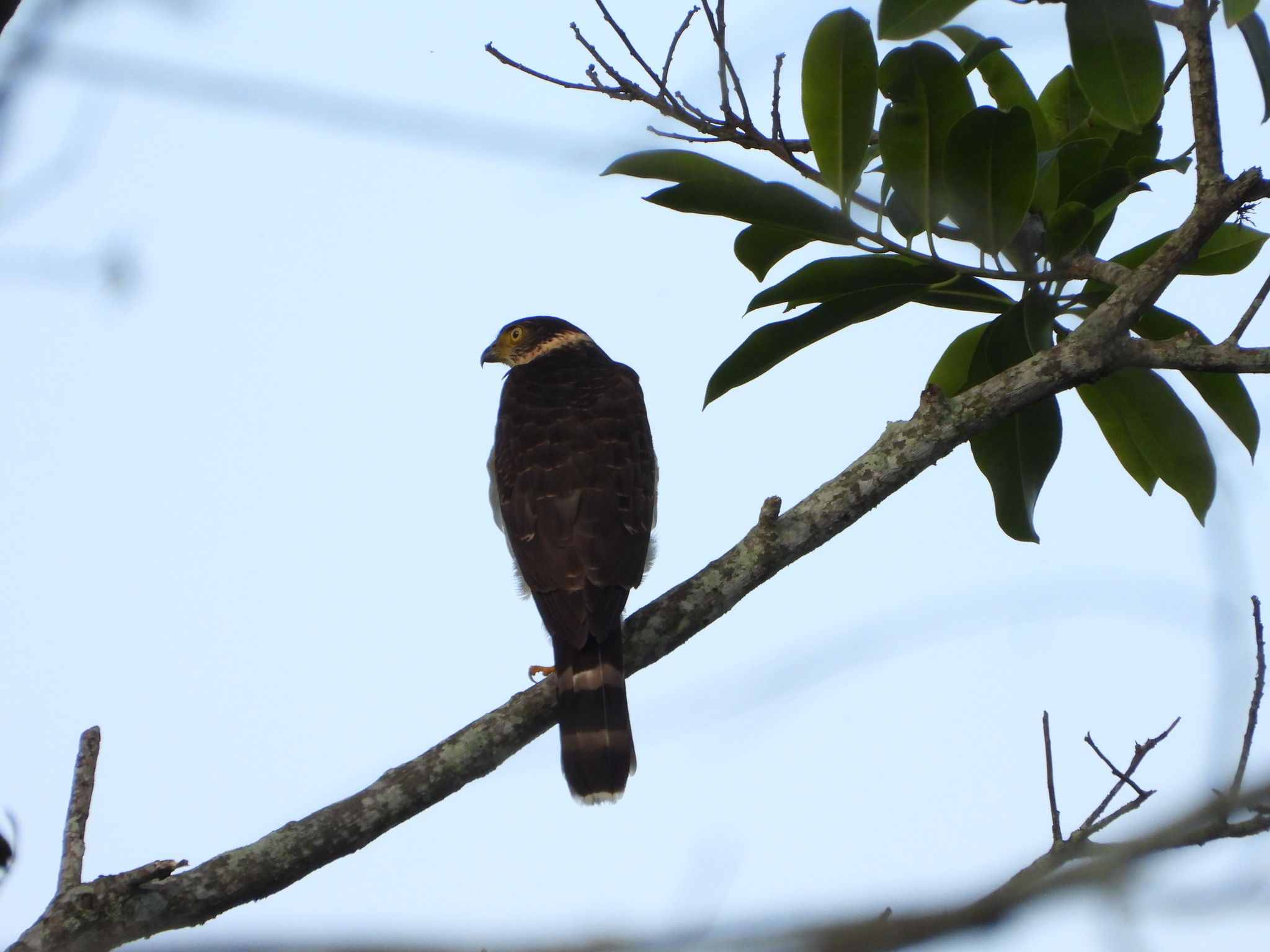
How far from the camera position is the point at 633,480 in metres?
4.49

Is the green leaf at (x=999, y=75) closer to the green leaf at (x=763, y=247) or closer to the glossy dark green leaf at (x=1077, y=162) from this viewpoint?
the glossy dark green leaf at (x=1077, y=162)

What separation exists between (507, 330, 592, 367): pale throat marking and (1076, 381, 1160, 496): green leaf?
323 centimetres

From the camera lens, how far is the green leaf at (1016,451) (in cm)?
365

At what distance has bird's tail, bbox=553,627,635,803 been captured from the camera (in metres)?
3.45

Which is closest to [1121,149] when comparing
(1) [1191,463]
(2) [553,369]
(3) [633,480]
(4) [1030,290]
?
(4) [1030,290]

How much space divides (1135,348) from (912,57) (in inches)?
39.1

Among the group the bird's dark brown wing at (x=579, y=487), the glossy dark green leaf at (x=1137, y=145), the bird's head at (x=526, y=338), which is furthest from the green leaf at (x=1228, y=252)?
the bird's head at (x=526, y=338)

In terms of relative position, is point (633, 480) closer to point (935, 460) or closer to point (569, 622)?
point (569, 622)

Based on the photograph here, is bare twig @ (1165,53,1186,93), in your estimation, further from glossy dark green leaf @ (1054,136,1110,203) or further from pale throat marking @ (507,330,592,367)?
pale throat marking @ (507,330,592,367)

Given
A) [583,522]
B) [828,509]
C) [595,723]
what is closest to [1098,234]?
[828,509]

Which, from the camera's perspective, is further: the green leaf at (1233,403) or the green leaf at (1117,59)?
the green leaf at (1233,403)

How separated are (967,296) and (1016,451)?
1.78 ft

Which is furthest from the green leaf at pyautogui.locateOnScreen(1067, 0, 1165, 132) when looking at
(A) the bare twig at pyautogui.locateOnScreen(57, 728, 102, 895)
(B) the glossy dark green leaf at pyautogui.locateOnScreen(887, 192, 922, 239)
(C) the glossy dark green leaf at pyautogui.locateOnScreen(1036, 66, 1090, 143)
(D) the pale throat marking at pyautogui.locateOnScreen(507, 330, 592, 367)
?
(D) the pale throat marking at pyautogui.locateOnScreen(507, 330, 592, 367)

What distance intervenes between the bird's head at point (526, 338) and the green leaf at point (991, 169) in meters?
3.49
